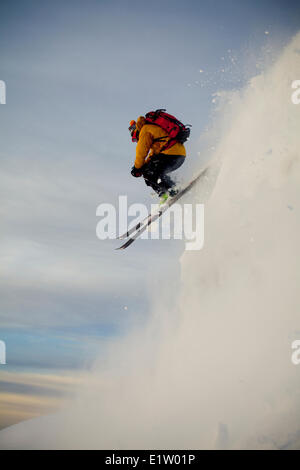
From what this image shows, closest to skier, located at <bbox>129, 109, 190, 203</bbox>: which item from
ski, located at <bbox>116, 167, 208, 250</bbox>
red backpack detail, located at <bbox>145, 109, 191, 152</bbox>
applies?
red backpack detail, located at <bbox>145, 109, 191, 152</bbox>

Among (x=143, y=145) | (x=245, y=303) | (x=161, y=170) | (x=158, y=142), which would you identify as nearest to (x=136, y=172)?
(x=161, y=170)

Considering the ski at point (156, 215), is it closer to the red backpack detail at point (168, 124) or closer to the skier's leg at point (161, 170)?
the skier's leg at point (161, 170)

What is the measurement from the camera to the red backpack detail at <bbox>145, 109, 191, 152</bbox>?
8539 millimetres

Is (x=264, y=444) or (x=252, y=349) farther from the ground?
(x=252, y=349)

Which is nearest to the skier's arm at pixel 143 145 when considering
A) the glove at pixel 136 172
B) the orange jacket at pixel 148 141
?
the orange jacket at pixel 148 141

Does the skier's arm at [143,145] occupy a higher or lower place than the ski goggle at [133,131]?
lower

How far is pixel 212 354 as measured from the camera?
11.2m

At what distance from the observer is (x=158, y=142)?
8.60 meters

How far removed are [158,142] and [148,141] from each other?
27 cm

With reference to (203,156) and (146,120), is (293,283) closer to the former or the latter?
(203,156)

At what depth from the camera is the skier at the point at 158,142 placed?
Result: 853 cm

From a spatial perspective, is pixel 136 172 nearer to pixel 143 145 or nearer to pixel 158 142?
pixel 143 145
